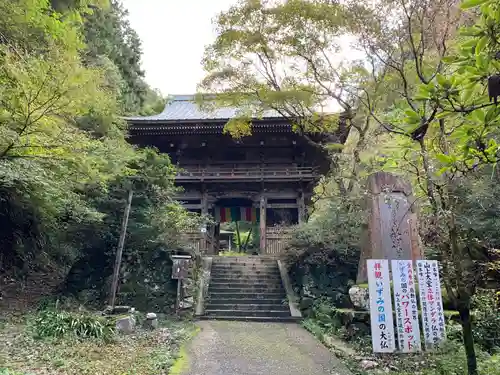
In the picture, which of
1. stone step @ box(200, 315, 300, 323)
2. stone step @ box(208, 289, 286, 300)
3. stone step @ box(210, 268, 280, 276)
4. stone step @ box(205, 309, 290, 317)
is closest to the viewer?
stone step @ box(200, 315, 300, 323)

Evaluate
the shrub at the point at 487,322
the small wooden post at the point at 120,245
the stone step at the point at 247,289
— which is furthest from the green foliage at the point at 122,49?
the shrub at the point at 487,322

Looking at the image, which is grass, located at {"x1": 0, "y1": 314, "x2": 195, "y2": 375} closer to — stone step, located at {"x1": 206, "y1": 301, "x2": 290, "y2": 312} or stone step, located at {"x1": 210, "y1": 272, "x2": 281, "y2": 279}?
stone step, located at {"x1": 206, "y1": 301, "x2": 290, "y2": 312}

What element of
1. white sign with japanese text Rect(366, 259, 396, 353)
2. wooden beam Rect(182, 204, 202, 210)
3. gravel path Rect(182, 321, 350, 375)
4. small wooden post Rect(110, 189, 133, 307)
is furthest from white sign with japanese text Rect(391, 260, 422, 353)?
wooden beam Rect(182, 204, 202, 210)

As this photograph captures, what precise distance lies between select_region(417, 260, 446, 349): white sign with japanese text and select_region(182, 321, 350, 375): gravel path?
1.46 meters

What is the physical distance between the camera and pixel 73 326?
5984mm

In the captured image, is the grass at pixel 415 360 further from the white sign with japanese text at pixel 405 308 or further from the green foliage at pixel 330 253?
the green foliage at pixel 330 253

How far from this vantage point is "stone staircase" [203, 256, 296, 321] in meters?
8.95

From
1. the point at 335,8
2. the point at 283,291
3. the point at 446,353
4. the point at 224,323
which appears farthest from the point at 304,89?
the point at 446,353

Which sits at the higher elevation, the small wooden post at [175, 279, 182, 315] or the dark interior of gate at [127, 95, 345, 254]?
the dark interior of gate at [127, 95, 345, 254]

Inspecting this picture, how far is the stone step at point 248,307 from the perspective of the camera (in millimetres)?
9227

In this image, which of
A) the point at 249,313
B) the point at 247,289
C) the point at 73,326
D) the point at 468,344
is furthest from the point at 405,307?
the point at 247,289

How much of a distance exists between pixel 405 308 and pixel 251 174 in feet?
33.7

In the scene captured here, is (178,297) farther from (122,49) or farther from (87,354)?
(122,49)

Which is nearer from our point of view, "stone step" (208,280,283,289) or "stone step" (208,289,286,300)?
"stone step" (208,289,286,300)
